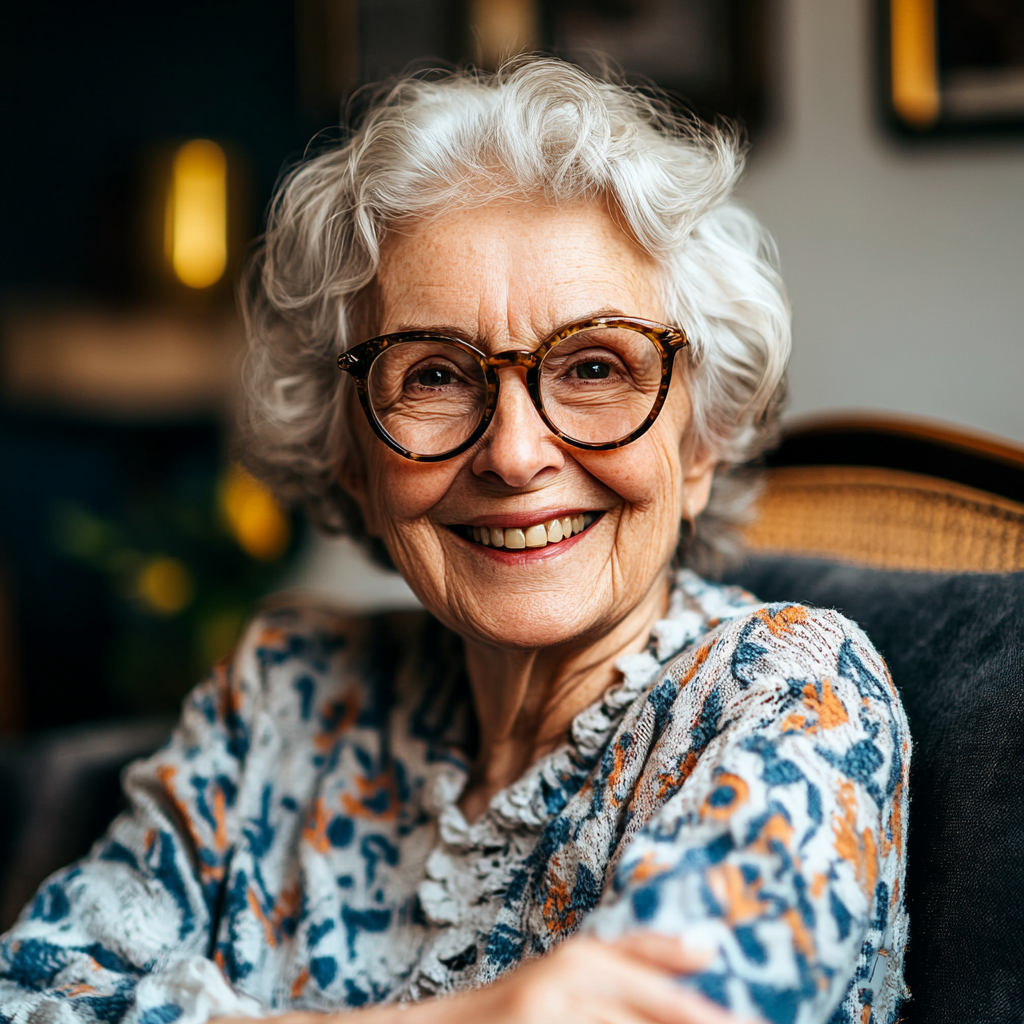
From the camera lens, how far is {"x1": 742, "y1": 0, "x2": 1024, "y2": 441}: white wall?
7.09 feet

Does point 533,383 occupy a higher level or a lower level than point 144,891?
higher

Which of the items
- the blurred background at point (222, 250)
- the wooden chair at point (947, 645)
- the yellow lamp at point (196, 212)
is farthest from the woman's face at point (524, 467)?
the yellow lamp at point (196, 212)

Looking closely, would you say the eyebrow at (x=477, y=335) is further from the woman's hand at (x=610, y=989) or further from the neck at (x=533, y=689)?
the woman's hand at (x=610, y=989)

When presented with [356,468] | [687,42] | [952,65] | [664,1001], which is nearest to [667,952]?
[664,1001]

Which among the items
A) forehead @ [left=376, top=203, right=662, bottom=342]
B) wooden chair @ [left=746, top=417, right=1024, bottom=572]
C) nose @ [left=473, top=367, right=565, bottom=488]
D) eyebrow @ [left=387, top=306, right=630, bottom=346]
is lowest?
wooden chair @ [left=746, top=417, right=1024, bottom=572]

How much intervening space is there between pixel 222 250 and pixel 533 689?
6.80ft

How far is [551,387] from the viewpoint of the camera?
3.07 feet

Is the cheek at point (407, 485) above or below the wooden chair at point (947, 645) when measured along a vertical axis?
above

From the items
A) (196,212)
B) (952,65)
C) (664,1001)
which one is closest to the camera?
(664,1001)

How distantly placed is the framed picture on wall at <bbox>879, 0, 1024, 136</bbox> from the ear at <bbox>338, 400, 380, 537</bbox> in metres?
1.73

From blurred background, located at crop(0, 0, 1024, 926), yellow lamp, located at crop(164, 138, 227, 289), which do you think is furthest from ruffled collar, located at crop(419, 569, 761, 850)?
yellow lamp, located at crop(164, 138, 227, 289)

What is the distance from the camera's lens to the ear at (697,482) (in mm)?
1115

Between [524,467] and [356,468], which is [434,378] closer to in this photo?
[524,467]

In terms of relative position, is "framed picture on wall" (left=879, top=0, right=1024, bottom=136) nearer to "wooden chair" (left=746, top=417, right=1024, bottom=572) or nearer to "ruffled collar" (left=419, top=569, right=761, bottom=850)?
"wooden chair" (left=746, top=417, right=1024, bottom=572)
